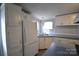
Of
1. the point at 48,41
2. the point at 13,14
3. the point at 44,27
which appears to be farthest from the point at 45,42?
the point at 13,14

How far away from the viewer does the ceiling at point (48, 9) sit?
1445 millimetres

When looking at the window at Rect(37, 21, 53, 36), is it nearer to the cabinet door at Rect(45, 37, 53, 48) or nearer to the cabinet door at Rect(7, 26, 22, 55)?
the cabinet door at Rect(45, 37, 53, 48)

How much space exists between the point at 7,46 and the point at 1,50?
0.12 meters

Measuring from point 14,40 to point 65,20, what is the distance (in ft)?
2.59

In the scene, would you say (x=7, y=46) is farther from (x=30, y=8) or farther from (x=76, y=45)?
(x=76, y=45)

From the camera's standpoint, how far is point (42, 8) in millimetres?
1477

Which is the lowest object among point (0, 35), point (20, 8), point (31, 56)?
point (31, 56)

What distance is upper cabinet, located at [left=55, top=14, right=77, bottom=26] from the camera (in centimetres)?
144

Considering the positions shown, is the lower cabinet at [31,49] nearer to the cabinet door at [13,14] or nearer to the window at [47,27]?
the window at [47,27]

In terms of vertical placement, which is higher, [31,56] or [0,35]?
[0,35]

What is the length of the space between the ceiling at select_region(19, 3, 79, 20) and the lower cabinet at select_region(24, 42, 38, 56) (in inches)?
16.2

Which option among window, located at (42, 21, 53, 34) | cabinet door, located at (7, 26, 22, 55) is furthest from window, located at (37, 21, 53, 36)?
cabinet door, located at (7, 26, 22, 55)

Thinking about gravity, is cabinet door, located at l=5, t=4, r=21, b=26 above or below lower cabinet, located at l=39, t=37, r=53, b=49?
above

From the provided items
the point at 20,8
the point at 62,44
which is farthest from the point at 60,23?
the point at 20,8
